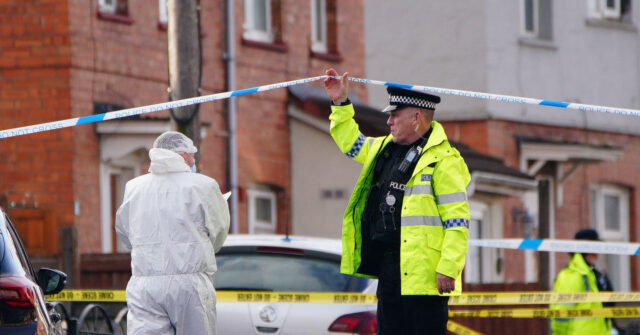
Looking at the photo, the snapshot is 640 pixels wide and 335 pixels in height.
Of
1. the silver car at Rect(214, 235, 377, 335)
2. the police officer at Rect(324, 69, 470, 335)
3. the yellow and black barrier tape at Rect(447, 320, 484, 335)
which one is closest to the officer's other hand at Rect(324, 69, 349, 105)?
the police officer at Rect(324, 69, 470, 335)

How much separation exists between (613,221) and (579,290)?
50.1 feet

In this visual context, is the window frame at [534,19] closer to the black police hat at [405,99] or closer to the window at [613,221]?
the window at [613,221]

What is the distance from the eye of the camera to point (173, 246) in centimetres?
934

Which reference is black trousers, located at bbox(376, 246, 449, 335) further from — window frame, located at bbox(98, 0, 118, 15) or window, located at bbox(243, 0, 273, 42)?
window, located at bbox(243, 0, 273, 42)

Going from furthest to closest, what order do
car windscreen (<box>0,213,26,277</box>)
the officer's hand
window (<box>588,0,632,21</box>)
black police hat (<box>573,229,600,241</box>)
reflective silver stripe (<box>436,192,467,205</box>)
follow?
window (<box>588,0,632,21</box>) → black police hat (<box>573,229,600,241</box>) → reflective silver stripe (<box>436,192,467,205</box>) → the officer's hand → car windscreen (<box>0,213,26,277</box>)

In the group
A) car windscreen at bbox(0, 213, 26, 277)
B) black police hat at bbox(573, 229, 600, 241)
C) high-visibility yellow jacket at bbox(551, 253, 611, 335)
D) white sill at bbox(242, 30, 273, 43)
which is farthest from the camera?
white sill at bbox(242, 30, 273, 43)

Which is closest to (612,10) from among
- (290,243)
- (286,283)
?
(290,243)

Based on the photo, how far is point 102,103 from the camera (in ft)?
65.7

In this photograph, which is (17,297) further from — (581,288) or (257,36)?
(257,36)

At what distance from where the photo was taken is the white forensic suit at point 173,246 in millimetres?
9305

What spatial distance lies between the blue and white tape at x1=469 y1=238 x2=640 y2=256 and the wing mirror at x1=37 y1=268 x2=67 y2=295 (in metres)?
4.19

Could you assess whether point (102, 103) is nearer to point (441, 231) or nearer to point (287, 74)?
point (287, 74)

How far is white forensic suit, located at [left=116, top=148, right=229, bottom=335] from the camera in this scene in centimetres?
930

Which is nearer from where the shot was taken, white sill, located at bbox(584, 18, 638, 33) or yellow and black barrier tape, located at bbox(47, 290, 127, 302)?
yellow and black barrier tape, located at bbox(47, 290, 127, 302)
